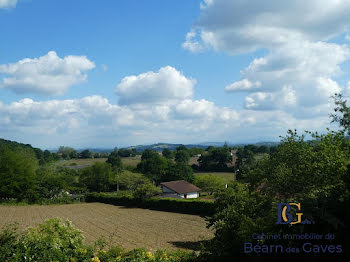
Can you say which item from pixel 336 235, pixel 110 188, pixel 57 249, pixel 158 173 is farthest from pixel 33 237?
pixel 158 173

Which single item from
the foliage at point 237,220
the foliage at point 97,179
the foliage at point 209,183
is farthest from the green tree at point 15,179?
the foliage at point 237,220

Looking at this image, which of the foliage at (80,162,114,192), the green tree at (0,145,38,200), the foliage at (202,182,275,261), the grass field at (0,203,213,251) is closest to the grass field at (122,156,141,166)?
the foliage at (80,162,114,192)

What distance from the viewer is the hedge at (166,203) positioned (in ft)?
105

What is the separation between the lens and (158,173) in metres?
72.2

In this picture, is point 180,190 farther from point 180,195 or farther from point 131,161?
point 131,161

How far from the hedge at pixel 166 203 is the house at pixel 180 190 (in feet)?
31.2

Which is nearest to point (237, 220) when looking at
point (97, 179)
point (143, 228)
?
point (143, 228)

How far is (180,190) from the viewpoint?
163ft

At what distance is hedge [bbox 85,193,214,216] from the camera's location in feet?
105

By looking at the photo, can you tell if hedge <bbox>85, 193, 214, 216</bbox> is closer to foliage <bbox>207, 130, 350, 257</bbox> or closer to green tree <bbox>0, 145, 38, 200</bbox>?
green tree <bbox>0, 145, 38, 200</bbox>

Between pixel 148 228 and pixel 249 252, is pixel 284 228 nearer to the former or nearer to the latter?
pixel 249 252

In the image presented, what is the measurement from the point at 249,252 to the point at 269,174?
9.32m

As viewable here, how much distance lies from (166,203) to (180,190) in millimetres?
12993

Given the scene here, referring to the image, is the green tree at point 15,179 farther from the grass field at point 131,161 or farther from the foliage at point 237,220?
the grass field at point 131,161
